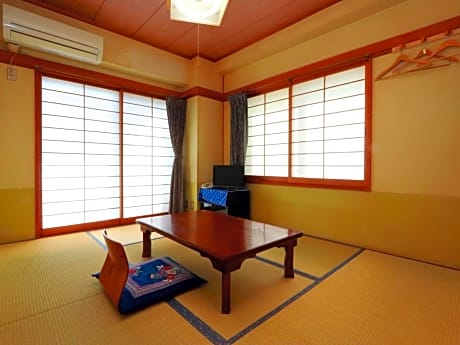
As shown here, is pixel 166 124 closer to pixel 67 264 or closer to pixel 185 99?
pixel 185 99

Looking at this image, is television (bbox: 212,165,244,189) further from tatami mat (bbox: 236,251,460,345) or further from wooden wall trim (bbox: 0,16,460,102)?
tatami mat (bbox: 236,251,460,345)

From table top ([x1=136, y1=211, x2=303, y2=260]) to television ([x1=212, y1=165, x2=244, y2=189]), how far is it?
126 cm

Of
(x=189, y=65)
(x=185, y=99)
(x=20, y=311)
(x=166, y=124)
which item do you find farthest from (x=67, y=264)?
(x=189, y=65)

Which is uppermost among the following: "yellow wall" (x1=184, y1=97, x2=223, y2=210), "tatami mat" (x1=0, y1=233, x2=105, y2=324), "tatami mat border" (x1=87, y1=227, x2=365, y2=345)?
"yellow wall" (x1=184, y1=97, x2=223, y2=210)

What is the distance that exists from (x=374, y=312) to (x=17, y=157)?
386 cm

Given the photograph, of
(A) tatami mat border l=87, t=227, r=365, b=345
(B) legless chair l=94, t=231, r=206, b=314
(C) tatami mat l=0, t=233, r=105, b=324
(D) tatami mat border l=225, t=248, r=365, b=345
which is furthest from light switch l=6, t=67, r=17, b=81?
(D) tatami mat border l=225, t=248, r=365, b=345

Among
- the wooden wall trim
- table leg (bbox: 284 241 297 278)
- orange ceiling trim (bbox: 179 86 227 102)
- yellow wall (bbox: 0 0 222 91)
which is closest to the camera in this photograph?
table leg (bbox: 284 241 297 278)

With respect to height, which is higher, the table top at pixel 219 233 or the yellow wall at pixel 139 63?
the yellow wall at pixel 139 63

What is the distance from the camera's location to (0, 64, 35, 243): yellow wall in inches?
115

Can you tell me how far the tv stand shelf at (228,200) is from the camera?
Result: 3717 mm

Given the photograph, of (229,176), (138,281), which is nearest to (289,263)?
(138,281)

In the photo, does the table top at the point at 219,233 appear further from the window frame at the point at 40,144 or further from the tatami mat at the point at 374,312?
the window frame at the point at 40,144

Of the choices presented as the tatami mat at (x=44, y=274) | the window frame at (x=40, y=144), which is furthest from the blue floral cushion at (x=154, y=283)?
the window frame at (x=40, y=144)

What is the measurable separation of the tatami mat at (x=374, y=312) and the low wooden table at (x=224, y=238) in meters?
0.36
